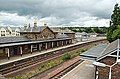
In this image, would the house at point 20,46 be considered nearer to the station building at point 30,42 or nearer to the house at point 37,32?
the station building at point 30,42

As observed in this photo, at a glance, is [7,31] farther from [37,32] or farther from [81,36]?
[37,32]

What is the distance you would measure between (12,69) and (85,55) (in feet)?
29.1

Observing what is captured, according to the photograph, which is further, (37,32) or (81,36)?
(81,36)

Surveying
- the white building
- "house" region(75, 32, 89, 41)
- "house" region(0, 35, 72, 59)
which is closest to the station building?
"house" region(0, 35, 72, 59)

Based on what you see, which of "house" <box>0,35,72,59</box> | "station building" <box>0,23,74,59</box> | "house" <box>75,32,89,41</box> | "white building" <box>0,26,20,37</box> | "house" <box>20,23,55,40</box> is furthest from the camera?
"white building" <box>0,26,20,37</box>

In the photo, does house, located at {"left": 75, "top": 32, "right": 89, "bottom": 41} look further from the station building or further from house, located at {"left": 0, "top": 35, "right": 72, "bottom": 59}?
house, located at {"left": 0, "top": 35, "right": 72, "bottom": 59}

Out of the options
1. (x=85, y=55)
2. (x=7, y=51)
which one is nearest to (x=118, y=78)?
(x=85, y=55)

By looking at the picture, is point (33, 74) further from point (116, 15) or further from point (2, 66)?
point (116, 15)

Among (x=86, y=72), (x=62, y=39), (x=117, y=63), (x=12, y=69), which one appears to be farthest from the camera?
(x=62, y=39)

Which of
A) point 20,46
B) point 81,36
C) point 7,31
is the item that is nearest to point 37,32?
point 20,46

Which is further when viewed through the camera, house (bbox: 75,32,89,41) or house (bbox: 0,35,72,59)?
house (bbox: 75,32,89,41)

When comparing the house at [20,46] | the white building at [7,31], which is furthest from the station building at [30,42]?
the white building at [7,31]

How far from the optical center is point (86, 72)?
17281 mm

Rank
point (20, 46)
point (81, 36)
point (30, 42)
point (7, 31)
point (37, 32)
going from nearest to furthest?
point (20, 46)
point (30, 42)
point (37, 32)
point (7, 31)
point (81, 36)
